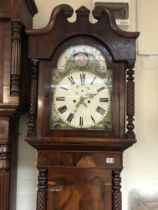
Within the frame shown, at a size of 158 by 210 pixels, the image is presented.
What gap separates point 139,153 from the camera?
5.20 feet

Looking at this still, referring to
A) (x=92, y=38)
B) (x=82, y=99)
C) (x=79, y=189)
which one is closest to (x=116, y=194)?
(x=79, y=189)

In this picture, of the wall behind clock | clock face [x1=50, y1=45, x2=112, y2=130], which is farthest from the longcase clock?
the wall behind clock

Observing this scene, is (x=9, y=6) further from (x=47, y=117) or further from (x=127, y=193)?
(x=127, y=193)

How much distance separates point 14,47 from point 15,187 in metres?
0.67

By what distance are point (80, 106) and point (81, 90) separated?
7 centimetres

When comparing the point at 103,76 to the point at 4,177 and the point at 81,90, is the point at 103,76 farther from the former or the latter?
the point at 4,177

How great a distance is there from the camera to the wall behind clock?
1566 millimetres

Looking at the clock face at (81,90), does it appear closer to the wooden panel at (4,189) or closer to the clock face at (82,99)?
the clock face at (82,99)

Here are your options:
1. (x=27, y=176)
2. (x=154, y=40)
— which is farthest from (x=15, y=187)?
(x=154, y=40)

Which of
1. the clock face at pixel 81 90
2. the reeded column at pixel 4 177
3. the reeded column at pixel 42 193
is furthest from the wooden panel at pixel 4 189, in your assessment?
the clock face at pixel 81 90

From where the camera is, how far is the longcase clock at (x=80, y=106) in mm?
1275

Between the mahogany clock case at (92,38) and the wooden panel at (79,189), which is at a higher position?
the mahogany clock case at (92,38)

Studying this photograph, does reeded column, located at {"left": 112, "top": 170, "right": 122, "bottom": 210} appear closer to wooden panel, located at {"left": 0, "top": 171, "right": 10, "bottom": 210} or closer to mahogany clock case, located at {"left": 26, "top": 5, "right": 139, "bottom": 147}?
mahogany clock case, located at {"left": 26, "top": 5, "right": 139, "bottom": 147}

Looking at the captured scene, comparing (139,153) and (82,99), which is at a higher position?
(82,99)
